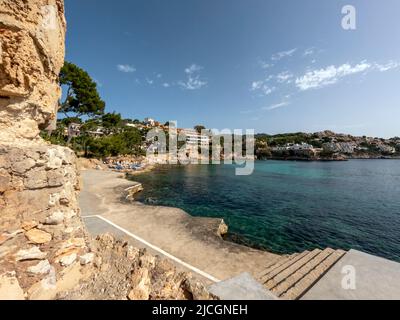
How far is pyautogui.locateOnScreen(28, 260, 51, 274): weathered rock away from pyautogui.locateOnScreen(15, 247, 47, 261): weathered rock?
A: 3.2 inches

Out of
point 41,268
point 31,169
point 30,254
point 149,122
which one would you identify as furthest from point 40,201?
point 149,122

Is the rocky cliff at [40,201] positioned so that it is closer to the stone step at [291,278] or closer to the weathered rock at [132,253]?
the weathered rock at [132,253]

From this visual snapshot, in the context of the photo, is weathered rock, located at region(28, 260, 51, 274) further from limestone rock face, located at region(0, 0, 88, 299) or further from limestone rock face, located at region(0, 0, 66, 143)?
limestone rock face, located at region(0, 0, 66, 143)

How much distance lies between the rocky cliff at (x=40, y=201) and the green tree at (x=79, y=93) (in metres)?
27.4

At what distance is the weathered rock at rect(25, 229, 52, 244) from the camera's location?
261 cm

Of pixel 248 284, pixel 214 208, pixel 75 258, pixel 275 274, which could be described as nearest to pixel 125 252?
pixel 75 258

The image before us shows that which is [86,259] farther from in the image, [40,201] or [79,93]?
[79,93]

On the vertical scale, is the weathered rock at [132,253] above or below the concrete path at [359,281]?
above

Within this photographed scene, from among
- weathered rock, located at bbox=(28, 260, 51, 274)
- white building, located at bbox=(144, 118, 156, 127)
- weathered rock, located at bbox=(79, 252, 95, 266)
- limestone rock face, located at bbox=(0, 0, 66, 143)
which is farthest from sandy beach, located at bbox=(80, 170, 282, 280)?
white building, located at bbox=(144, 118, 156, 127)

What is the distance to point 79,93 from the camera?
27234 mm

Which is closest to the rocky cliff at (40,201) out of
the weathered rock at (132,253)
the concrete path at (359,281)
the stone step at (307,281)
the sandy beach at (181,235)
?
the weathered rock at (132,253)

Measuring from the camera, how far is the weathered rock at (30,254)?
2477mm
